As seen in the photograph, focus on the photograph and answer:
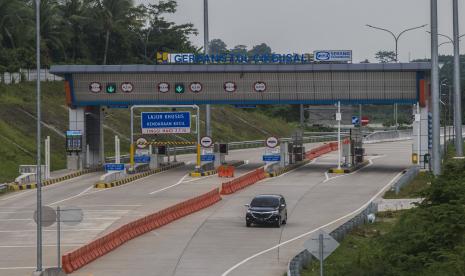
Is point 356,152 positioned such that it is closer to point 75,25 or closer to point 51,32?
point 51,32

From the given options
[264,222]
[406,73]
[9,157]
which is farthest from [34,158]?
[264,222]

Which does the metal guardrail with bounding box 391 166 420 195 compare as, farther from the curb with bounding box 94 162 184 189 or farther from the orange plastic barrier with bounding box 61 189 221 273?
the curb with bounding box 94 162 184 189

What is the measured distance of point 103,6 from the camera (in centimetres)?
12825

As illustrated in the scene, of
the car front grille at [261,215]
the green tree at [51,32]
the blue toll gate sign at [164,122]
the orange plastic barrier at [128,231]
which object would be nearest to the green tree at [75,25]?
the green tree at [51,32]

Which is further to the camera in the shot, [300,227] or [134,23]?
[134,23]

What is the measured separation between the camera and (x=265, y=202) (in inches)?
1946

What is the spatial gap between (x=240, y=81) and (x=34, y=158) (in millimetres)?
16687

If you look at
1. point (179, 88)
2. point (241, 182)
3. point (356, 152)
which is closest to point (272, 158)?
point (179, 88)

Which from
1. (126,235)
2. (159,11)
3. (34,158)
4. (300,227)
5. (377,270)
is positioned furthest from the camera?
(159,11)

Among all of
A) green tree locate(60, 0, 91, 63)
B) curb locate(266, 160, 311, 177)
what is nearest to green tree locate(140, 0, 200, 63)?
green tree locate(60, 0, 91, 63)

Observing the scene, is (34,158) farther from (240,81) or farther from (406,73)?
(406,73)

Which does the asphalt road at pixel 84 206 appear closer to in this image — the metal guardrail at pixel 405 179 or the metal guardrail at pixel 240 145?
the metal guardrail at pixel 240 145

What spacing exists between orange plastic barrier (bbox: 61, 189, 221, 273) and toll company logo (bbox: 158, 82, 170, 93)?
2009 cm

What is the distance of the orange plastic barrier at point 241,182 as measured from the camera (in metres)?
63.5
